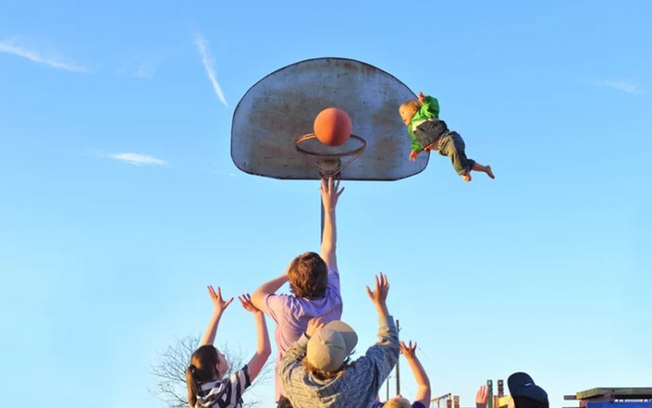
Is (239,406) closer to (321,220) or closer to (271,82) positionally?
(321,220)

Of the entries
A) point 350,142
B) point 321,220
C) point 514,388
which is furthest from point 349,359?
point 350,142

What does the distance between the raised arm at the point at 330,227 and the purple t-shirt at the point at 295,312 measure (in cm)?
55

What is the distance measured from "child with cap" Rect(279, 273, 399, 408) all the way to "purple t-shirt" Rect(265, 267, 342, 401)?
0.66m

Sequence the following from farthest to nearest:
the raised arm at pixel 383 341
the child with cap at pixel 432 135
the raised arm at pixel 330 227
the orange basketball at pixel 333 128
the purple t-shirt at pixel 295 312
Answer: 1. the child with cap at pixel 432 135
2. the orange basketball at pixel 333 128
3. the raised arm at pixel 330 227
4. the purple t-shirt at pixel 295 312
5. the raised arm at pixel 383 341

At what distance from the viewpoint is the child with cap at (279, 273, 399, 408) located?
13.9 feet

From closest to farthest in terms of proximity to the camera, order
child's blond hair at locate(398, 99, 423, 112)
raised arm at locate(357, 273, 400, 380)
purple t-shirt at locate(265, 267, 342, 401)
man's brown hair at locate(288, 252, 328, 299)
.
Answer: raised arm at locate(357, 273, 400, 380) → man's brown hair at locate(288, 252, 328, 299) → purple t-shirt at locate(265, 267, 342, 401) → child's blond hair at locate(398, 99, 423, 112)

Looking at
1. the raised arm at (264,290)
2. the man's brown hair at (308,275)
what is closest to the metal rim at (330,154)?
the raised arm at (264,290)

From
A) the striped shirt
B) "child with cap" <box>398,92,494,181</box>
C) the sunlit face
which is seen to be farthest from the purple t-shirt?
the sunlit face

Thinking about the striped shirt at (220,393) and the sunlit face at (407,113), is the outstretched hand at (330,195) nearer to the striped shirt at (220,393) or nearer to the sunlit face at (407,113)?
the striped shirt at (220,393)

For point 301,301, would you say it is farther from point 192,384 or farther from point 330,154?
point 330,154

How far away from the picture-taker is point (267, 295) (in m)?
5.55

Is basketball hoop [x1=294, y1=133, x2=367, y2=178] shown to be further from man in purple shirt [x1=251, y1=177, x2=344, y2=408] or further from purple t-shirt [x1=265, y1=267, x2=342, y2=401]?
purple t-shirt [x1=265, y1=267, x2=342, y2=401]

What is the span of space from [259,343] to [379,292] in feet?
3.62

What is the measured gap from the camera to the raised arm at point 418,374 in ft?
16.6
